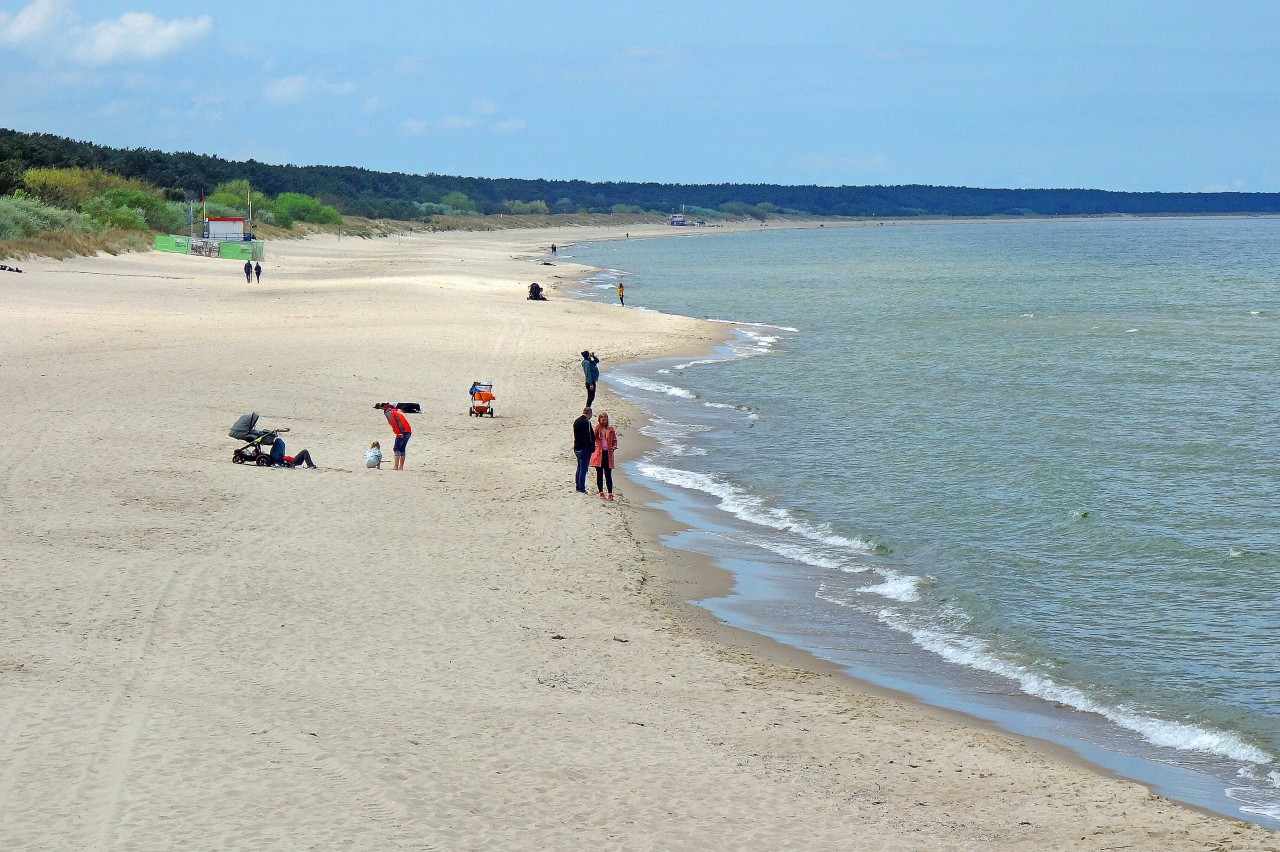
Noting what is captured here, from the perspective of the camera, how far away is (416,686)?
449 inches

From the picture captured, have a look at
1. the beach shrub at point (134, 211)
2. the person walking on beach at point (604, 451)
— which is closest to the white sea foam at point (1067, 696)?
the person walking on beach at point (604, 451)

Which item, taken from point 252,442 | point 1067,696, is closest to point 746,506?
point 252,442

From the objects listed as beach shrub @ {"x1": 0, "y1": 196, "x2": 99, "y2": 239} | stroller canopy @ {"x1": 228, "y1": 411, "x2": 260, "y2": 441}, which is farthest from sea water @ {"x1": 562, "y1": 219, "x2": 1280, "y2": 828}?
beach shrub @ {"x1": 0, "y1": 196, "x2": 99, "y2": 239}

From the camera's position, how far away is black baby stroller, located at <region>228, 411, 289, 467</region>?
20172 millimetres

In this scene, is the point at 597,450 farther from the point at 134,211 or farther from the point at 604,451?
the point at 134,211

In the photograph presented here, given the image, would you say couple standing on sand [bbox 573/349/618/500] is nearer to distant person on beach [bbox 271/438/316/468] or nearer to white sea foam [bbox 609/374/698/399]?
distant person on beach [bbox 271/438/316/468]

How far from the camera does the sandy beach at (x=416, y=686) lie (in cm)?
888

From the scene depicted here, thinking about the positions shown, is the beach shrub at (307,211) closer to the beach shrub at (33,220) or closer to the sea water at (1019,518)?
the beach shrub at (33,220)

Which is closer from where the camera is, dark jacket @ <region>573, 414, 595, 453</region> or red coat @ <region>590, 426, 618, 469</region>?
red coat @ <region>590, 426, 618, 469</region>

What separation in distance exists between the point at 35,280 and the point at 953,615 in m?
40.8

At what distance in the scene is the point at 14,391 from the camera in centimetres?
2506

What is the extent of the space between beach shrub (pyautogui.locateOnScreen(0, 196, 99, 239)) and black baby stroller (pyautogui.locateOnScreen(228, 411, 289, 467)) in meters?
42.7

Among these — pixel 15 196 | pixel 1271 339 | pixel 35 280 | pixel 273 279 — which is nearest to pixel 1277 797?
pixel 1271 339

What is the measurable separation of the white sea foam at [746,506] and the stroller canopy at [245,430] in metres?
6.58
